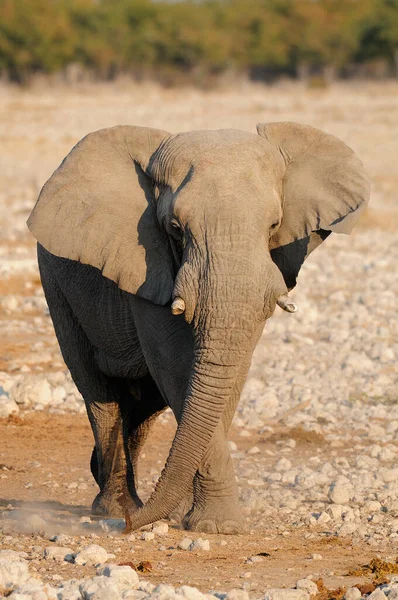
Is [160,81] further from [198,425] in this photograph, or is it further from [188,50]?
[198,425]

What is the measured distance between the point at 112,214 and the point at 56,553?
4.80 ft

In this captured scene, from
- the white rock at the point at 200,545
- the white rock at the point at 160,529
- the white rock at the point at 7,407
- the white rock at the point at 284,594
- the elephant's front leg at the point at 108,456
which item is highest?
the white rock at the point at 284,594

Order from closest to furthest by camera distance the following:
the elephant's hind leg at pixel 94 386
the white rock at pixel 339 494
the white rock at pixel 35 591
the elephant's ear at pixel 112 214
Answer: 1. the white rock at pixel 35 591
2. the elephant's ear at pixel 112 214
3. the white rock at pixel 339 494
4. the elephant's hind leg at pixel 94 386

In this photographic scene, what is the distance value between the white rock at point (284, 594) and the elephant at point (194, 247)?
2.50ft

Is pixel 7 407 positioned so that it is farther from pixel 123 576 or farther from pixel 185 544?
pixel 123 576

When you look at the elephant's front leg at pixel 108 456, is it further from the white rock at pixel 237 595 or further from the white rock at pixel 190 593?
the white rock at pixel 190 593

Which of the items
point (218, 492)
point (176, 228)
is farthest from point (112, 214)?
point (218, 492)

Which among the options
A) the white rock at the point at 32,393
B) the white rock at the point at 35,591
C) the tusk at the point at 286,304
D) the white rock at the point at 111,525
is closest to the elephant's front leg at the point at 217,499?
the white rock at the point at 111,525

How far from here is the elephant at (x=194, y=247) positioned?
4570 mm

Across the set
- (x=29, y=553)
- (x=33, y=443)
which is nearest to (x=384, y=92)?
(x=33, y=443)

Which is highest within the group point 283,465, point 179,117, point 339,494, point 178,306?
point 178,306

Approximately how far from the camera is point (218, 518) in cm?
523

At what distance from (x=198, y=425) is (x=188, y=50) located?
5359 cm

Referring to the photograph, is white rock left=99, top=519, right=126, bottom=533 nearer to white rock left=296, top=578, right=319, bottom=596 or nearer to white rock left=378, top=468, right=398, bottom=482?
white rock left=296, top=578, right=319, bottom=596
